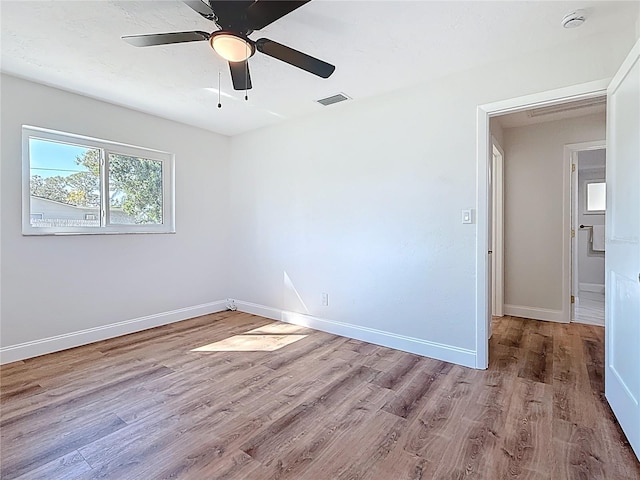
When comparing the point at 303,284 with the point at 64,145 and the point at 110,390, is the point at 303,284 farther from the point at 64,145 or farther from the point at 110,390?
the point at 64,145

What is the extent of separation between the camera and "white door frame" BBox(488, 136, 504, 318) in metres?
4.24

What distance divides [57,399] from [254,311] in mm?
2351

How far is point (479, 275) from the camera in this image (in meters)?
2.66

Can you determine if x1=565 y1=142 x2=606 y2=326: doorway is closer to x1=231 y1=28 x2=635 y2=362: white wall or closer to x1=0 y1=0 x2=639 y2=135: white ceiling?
x1=231 y1=28 x2=635 y2=362: white wall

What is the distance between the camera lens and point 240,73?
6.98 ft

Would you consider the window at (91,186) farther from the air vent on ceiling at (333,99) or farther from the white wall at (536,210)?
the white wall at (536,210)

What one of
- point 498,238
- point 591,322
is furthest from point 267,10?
point 591,322

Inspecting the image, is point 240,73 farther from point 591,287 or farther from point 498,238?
point 591,287

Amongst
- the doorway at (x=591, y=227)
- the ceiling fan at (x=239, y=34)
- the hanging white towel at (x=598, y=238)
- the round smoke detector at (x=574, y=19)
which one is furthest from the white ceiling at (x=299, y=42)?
the hanging white towel at (x=598, y=238)

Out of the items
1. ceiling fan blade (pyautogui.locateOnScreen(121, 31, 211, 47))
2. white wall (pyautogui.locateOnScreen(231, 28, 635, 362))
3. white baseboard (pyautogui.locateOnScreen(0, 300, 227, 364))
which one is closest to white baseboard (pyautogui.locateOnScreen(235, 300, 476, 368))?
white wall (pyautogui.locateOnScreen(231, 28, 635, 362))

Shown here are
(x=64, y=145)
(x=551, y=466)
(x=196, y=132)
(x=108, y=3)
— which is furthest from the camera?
(x=196, y=132)

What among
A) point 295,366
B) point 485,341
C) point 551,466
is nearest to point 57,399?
point 295,366

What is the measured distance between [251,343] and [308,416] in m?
1.41

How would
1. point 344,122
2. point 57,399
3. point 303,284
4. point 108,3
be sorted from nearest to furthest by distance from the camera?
point 108,3, point 57,399, point 344,122, point 303,284
